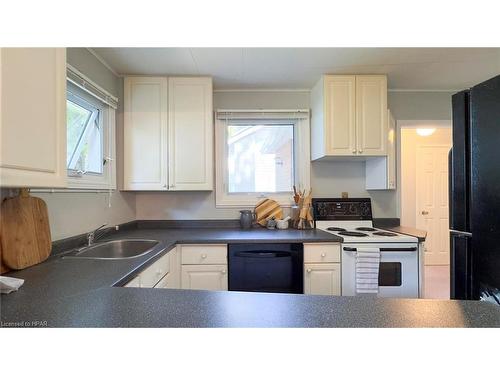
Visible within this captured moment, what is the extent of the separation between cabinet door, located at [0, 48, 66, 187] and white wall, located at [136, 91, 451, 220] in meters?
1.57

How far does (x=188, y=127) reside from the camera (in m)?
2.32

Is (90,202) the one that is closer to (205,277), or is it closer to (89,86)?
(89,86)

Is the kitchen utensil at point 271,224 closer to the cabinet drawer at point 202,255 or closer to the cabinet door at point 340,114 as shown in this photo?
the cabinet drawer at point 202,255

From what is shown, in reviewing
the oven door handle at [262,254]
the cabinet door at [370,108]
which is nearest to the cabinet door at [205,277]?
the oven door handle at [262,254]

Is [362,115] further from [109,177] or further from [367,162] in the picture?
[109,177]

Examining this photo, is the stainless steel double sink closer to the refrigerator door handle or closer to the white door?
the refrigerator door handle

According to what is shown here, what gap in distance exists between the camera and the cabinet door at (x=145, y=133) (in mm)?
2291

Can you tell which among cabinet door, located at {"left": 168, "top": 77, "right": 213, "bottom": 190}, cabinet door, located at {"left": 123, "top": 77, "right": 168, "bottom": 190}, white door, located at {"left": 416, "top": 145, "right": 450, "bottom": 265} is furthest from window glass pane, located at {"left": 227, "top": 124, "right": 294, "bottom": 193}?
white door, located at {"left": 416, "top": 145, "right": 450, "bottom": 265}

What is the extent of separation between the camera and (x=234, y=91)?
265 centimetres

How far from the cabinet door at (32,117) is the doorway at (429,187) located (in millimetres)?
4436

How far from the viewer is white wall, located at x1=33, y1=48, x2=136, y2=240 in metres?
1.54

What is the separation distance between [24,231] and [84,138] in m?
0.91

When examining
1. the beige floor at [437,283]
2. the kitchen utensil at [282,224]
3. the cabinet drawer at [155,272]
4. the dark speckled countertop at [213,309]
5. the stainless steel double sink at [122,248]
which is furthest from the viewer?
the beige floor at [437,283]
